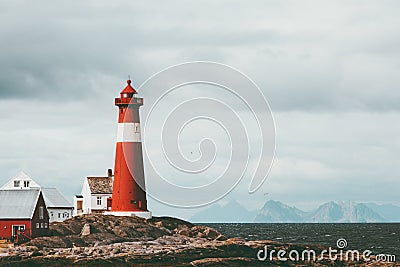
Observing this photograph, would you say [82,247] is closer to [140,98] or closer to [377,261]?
[140,98]

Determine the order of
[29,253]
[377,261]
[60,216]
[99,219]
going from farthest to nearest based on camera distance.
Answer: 1. [60,216]
2. [99,219]
3. [377,261]
4. [29,253]

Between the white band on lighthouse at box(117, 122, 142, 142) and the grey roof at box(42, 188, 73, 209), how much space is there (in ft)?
32.1

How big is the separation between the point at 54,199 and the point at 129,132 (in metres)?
11.1

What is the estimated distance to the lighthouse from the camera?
73.8 metres

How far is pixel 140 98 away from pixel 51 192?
13.4 m

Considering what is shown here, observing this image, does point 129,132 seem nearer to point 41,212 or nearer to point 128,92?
point 128,92

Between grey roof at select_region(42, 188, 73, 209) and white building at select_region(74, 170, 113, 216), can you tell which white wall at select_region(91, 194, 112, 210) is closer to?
white building at select_region(74, 170, 113, 216)

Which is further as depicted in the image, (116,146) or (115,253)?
(116,146)

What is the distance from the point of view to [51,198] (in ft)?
259

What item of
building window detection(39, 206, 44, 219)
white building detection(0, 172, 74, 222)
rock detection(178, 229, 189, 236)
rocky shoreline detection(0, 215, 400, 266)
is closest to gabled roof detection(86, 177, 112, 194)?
white building detection(0, 172, 74, 222)

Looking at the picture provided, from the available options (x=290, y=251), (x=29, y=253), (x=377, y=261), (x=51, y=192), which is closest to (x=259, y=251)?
(x=290, y=251)

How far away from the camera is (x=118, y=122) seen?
74625 millimetres

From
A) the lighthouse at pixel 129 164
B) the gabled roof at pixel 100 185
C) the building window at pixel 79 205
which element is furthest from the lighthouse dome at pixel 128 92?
the building window at pixel 79 205

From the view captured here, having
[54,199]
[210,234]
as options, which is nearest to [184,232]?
[210,234]
